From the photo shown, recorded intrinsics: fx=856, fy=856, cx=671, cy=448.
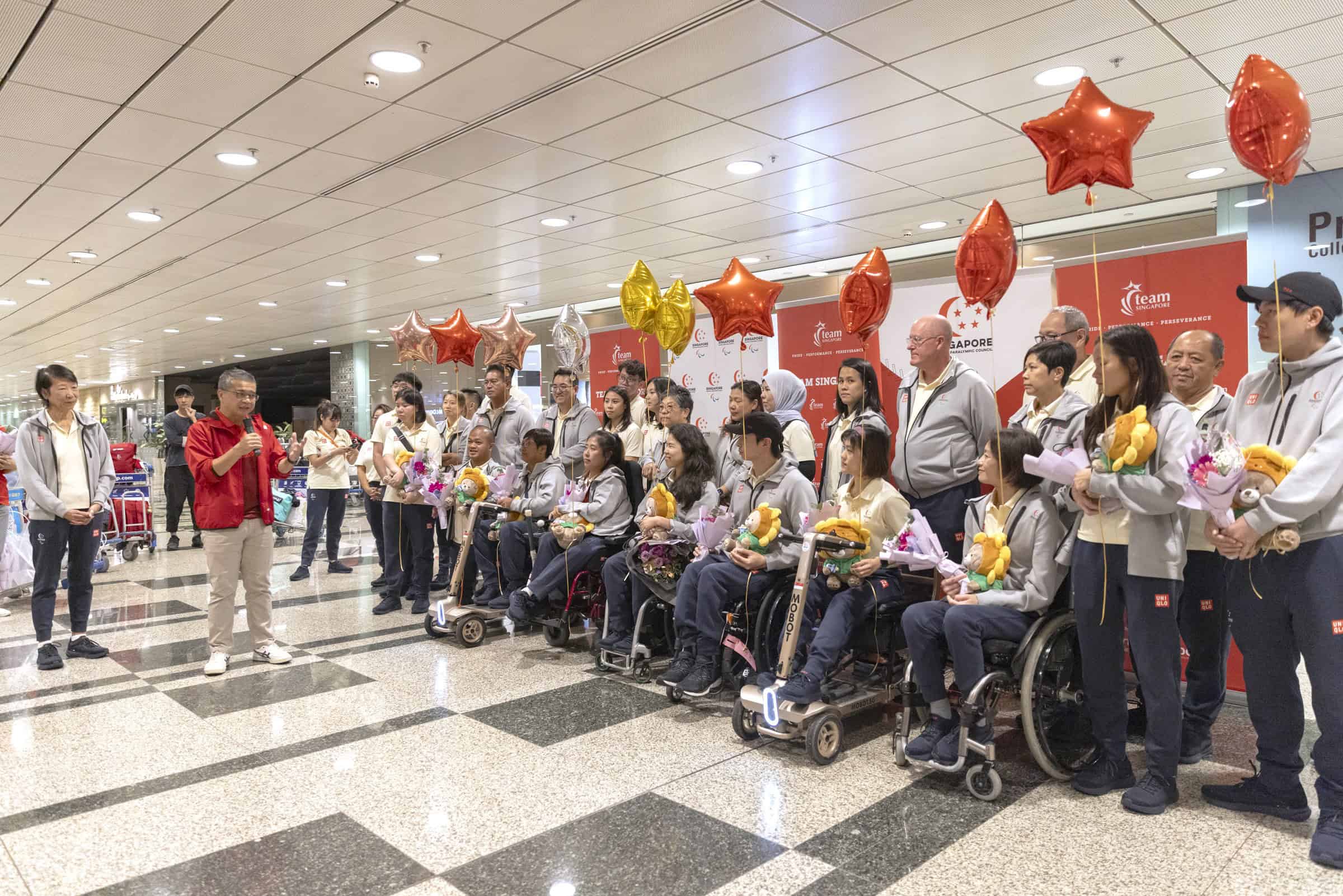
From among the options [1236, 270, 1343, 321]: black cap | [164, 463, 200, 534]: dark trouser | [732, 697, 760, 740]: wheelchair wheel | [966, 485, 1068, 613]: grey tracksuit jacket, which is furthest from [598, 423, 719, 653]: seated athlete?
[164, 463, 200, 534]: dark trouser

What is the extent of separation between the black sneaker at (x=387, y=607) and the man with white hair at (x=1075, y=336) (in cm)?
457

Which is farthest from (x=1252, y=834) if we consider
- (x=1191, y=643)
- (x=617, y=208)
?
(x=617, y=208)

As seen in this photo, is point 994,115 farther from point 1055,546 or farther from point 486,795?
point 486,795

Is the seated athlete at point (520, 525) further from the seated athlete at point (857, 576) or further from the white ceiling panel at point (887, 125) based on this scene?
the white ceiling panel at point (887, 125)

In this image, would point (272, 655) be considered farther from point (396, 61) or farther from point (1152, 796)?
point (1152, 796)

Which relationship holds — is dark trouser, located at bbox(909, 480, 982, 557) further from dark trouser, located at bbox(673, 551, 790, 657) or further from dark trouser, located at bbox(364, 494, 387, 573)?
dark trouser, located at bbox(364, 494, 387, 573)

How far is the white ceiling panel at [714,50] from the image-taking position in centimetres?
409

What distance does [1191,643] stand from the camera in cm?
316

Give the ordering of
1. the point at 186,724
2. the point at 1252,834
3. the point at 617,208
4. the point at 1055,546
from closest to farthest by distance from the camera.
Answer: the point at 1252,834
the point at 1055,546
the point at 186,724
the point at 617,208

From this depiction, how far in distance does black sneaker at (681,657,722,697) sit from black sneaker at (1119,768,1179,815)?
1645 millimetres

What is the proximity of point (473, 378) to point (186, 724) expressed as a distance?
14.3 metres

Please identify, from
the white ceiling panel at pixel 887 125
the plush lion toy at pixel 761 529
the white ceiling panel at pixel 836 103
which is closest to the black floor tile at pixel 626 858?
the plush lion toy at pixel 761 529

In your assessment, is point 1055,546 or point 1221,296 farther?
point 1221,296

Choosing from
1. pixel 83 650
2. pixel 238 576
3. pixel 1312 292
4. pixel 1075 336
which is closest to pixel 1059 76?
pixel 1075 336
